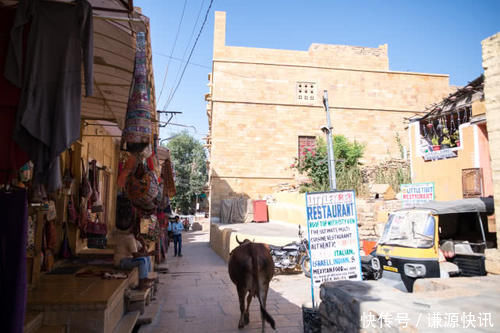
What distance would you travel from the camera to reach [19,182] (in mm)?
3646

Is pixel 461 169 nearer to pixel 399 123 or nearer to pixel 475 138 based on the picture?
pixel 475 138

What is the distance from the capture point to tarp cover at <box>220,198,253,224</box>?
2137 cm

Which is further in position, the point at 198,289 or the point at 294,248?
the point at 294,248

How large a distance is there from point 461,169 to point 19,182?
1259 centimetres

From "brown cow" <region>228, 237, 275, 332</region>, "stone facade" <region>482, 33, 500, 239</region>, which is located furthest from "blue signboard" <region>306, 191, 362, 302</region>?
"stone facade" <region>482, 33, 500, 239</region>

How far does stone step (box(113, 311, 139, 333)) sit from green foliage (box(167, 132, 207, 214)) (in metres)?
30.6

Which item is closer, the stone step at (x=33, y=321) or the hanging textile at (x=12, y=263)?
the hanging textile at (x=12, y=263)

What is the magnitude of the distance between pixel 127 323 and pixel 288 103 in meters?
21.9

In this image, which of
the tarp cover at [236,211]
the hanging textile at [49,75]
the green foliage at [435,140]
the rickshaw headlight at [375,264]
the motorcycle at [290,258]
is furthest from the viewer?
the tarp cover at [236,211]

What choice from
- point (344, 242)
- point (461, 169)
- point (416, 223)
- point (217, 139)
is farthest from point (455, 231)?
point (217, 139)

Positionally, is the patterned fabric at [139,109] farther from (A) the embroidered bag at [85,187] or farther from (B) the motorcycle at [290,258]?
(B) the motorcycle at [290,258]

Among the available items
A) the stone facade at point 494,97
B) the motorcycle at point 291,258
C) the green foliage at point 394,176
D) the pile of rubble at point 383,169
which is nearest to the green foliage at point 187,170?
the pile of rubble at point 383,169

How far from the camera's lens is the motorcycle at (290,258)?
8594mm

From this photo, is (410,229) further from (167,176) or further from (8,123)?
(8,123)
